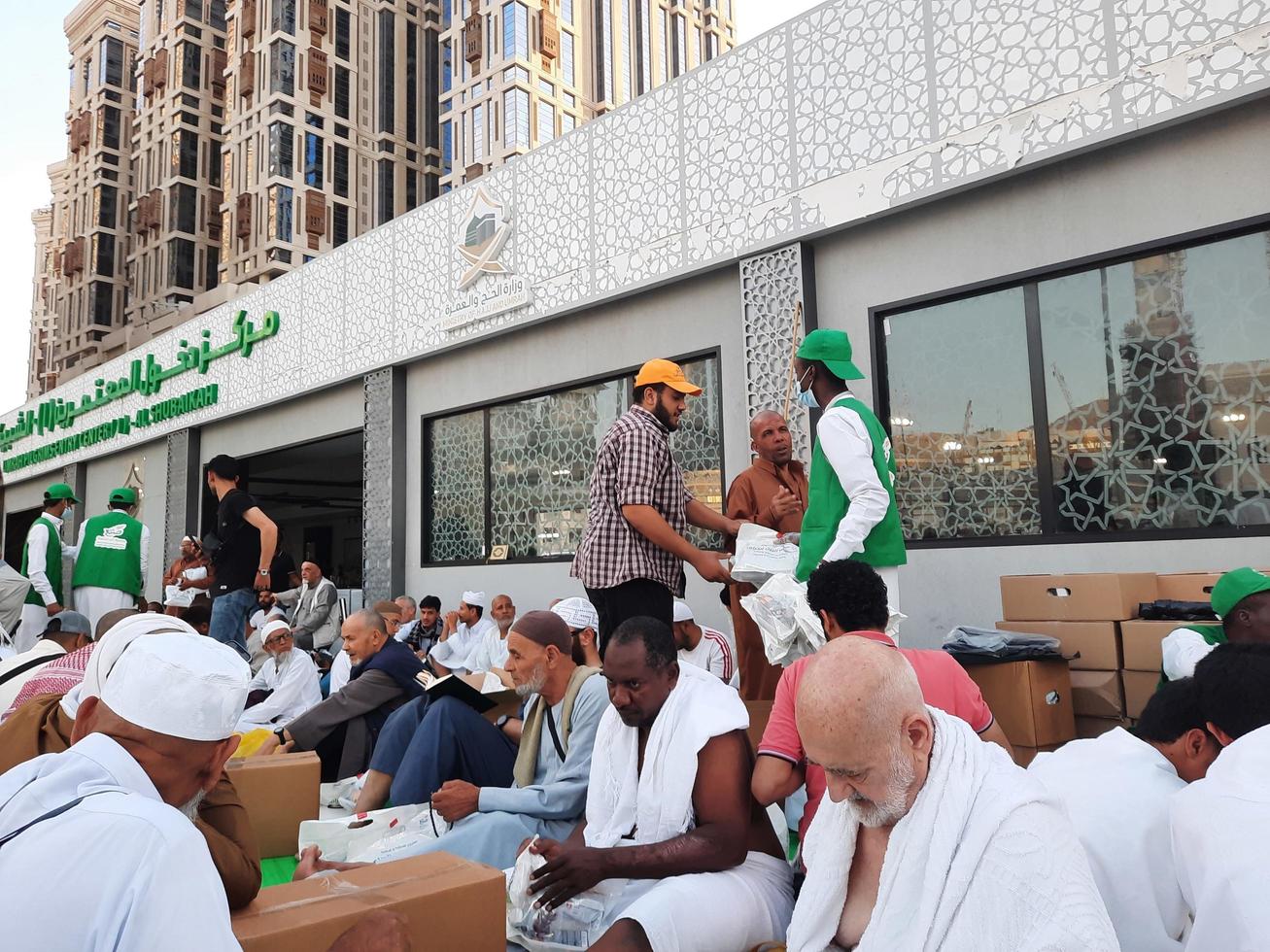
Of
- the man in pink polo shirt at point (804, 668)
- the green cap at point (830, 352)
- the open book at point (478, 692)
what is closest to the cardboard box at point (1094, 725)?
the man in pink polo shirt at point (804, 668)

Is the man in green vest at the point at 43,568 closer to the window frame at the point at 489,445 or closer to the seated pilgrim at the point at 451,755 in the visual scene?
the window frame at the point at 489,445

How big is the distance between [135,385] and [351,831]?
42.2ft

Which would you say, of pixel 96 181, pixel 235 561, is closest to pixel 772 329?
pixel 235 561

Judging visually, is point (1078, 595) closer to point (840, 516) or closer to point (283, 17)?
point (840, 516)

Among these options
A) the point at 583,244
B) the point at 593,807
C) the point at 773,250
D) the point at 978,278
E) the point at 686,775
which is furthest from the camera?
the point at 583,244

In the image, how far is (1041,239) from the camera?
16.5 feet

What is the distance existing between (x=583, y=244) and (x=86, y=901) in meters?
6.87

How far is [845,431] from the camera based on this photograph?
10.2 feet

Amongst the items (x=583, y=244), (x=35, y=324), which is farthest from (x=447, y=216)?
(x=35, y=324)

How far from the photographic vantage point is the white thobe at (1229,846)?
48.9 inches

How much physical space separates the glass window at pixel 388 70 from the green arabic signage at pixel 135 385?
1810cm

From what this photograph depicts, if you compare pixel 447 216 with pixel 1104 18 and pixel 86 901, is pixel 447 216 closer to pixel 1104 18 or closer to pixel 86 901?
pixel 1104 18

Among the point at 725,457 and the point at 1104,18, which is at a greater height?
the point at 1104,18

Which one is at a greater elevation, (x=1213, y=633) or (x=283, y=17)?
(x=283, y=17)
